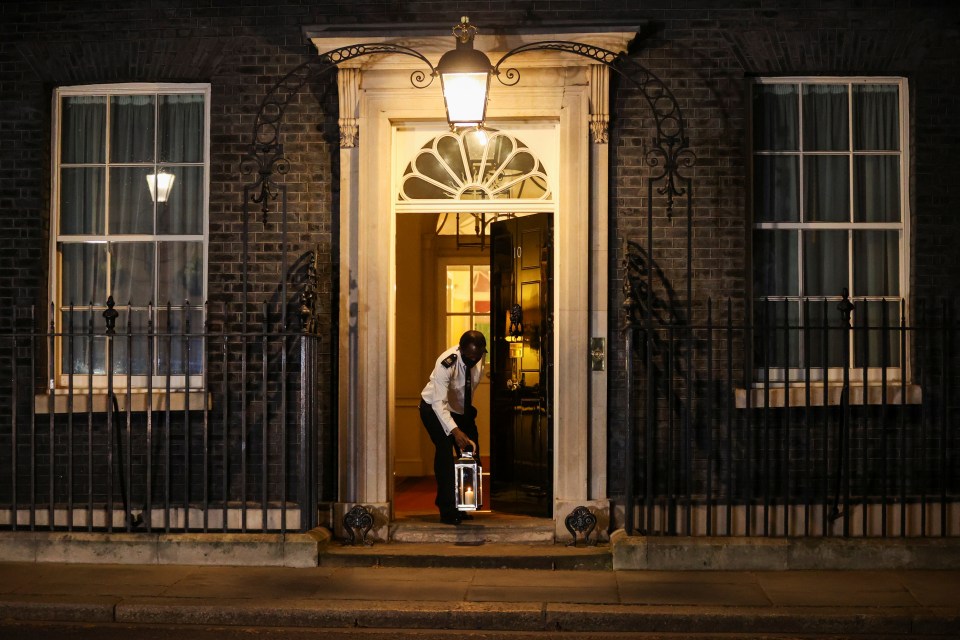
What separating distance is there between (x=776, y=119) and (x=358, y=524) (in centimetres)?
475

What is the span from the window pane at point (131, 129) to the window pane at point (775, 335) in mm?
5268

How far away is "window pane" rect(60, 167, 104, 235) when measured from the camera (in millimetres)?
9898

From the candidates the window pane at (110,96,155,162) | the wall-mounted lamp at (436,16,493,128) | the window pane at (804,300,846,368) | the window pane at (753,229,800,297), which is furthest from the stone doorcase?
the window pane at (804,300,846,368)

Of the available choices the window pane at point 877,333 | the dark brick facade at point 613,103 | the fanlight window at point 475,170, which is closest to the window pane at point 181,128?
the dark brick facade at point 613,103

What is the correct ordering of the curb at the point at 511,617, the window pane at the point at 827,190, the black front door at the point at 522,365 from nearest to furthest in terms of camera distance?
the curb at the point at 511,617 → the window pane at the point at 827,190 → the black front door at the point at 522,365

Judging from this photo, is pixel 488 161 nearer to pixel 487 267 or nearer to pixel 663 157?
pixel 663 157

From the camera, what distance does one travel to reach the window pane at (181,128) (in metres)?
9.85

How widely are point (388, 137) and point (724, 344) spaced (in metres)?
3.19

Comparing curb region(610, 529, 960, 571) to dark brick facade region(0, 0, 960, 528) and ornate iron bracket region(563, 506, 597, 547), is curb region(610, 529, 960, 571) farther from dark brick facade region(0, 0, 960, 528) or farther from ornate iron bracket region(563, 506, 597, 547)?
dark brick facade region(0, 0, 960, 528)

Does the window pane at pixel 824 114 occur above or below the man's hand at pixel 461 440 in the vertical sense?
above

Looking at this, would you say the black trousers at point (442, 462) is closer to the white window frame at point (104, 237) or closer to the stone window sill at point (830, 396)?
the white window frame at point (104, 237)

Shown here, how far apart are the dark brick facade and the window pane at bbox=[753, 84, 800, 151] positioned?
20 centimetres

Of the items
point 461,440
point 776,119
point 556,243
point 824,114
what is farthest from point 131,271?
point 824,114

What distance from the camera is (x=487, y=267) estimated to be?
13.7 meters
